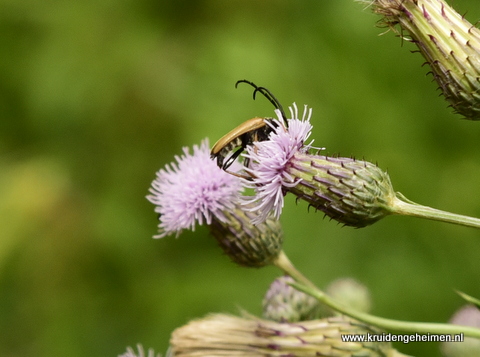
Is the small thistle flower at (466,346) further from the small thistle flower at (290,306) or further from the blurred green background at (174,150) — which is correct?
the blurred green background at (174,150)

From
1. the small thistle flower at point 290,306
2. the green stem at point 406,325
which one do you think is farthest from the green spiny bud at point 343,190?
the small thistle flower at point 290,306

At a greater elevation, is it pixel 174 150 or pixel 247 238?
pixel 174 150

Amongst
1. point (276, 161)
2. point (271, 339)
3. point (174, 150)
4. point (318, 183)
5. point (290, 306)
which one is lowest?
point (271, 339)

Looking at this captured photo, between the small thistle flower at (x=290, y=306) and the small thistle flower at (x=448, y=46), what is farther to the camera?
the small thistle flower at (x=290, y=306)

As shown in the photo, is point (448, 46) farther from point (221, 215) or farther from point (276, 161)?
point (221, 215)

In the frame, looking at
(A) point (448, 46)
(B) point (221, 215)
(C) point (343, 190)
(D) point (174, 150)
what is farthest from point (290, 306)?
(D) point (174, 150)

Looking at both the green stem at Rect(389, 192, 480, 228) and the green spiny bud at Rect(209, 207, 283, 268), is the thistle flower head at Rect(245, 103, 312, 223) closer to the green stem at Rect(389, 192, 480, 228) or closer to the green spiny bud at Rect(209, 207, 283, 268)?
the green stem at Rect(389, 192, 480, 228)

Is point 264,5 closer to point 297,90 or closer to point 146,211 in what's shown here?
point 297,90
